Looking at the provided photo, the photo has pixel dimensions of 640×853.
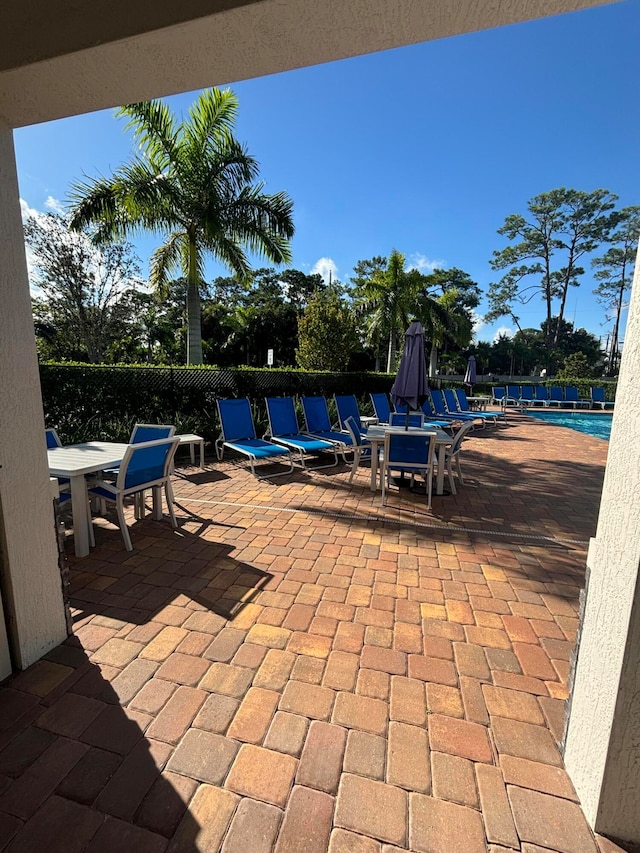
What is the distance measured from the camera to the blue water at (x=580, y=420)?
14.9 m

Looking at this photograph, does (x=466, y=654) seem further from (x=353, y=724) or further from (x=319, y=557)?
(x=319, y=557)

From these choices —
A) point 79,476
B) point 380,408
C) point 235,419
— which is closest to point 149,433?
point 79,476

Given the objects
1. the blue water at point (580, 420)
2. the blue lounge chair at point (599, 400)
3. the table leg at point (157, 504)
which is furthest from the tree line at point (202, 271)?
the blue lounge chair at point (599, 400)

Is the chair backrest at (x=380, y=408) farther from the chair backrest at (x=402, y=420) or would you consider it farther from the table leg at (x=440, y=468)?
the table leg at (x=440, y=468)

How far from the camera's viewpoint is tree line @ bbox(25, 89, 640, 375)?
8.48 metres

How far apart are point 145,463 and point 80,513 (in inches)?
24.9

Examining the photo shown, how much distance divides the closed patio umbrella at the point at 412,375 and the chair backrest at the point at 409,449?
81cm

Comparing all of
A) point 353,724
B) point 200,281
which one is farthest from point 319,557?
point 200,281

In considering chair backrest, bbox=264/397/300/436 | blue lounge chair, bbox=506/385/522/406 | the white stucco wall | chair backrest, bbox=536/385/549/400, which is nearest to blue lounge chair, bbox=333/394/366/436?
chair backrest, bbox=264/397/300/436

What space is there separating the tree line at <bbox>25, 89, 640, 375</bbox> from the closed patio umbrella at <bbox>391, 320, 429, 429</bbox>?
9.86 ft

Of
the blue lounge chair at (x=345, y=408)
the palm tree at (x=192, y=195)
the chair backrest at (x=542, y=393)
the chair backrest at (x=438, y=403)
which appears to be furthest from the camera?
the chair backrest at (x=542, y=393)

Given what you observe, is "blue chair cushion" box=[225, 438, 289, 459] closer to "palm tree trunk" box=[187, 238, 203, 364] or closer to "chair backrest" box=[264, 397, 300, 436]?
"chair backrest" box=[264, 397, 300, 436]

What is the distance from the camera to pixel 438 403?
10758mm

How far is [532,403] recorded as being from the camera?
2169 centimetres
